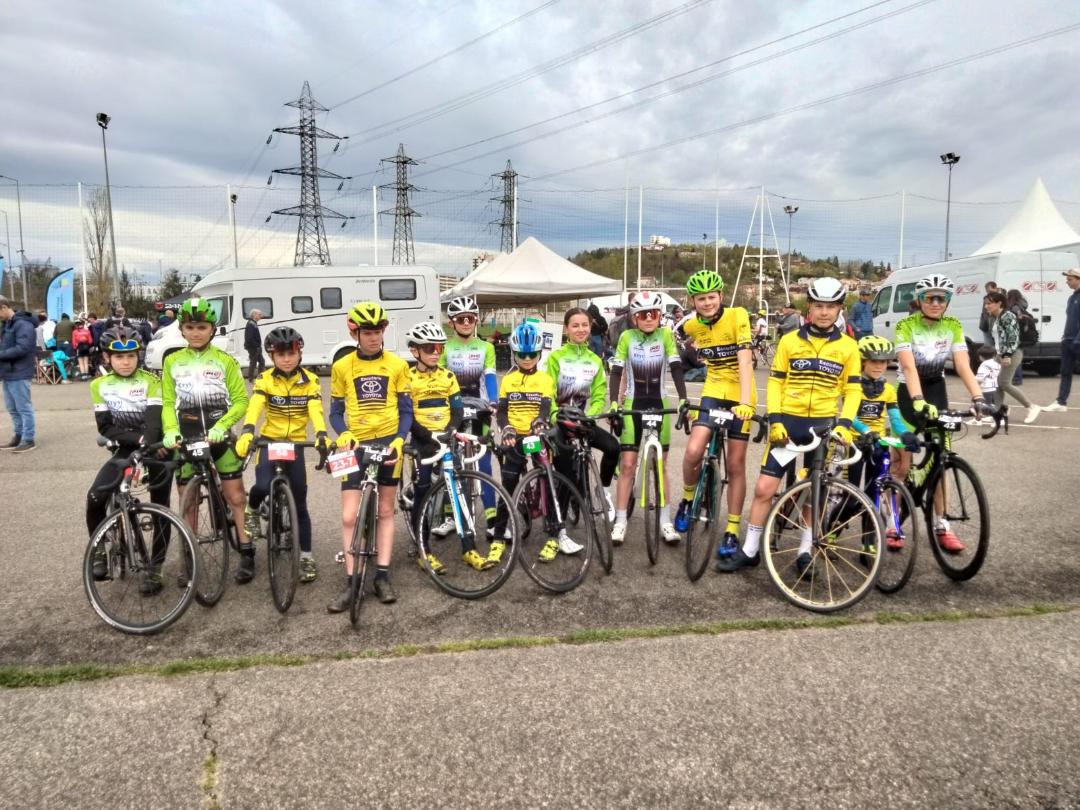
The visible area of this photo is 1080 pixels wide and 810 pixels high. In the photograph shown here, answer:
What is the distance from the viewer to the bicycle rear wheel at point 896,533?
402cm

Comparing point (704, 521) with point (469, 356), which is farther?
point (469, 356)

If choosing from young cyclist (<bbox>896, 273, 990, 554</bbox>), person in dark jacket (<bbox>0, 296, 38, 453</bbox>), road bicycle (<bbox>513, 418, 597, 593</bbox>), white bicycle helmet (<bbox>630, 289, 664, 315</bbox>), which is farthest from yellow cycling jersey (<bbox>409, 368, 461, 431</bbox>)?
person in dark jacket (<bbox>0, 296, 38, 453</bbox>)

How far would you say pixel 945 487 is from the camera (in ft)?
15.2

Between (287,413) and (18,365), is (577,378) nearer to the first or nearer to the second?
(287,413)

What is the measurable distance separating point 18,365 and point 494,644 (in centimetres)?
879

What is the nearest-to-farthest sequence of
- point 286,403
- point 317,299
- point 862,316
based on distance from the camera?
point 286,403, point 862,316, point 317,299

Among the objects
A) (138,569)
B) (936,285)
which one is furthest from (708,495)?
(138,569)

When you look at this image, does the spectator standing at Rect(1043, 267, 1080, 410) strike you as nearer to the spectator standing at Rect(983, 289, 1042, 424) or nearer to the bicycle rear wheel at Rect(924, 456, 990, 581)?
the spectator standing at Rect(983, 289, 1042, 424)

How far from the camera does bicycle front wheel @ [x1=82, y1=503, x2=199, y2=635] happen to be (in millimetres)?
3791

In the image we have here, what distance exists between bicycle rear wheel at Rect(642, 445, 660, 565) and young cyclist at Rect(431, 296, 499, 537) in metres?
1.48

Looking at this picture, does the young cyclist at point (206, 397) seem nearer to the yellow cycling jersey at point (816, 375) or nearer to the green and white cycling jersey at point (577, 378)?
the green and white cycling jersey at point (577, 378)

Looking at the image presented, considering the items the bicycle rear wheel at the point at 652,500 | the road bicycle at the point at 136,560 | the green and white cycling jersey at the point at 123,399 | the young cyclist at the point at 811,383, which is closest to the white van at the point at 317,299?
the green and white cycling jersey at the point at 123,399

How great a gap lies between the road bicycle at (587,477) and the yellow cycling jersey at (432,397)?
0.88 meters

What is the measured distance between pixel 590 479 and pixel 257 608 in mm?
A: 2475
